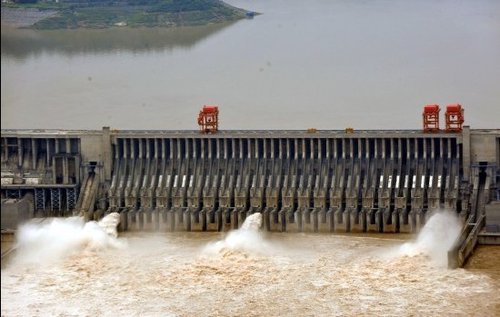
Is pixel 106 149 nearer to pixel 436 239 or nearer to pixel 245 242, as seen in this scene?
pixel 245 242

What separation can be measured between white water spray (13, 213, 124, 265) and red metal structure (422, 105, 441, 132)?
10.4 meters

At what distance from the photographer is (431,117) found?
3206 centimetres

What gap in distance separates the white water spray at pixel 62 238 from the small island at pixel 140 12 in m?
28.9

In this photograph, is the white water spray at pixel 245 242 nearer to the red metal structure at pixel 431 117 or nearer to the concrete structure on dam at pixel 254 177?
the concrete structure on dam at pixel 254 177

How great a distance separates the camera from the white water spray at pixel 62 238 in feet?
92.2

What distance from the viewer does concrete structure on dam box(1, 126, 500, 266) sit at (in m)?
30.5

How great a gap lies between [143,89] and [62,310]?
90.1 feet

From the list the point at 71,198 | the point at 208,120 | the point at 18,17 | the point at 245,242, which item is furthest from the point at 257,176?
the point at 18,17

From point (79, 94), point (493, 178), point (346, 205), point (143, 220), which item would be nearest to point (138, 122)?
point (79, 94)

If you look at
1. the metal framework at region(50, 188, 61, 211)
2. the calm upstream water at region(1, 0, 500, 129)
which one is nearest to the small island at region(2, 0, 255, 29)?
the calm upstream water at region(1, 0, 500, 129)

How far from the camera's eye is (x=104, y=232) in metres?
30.4

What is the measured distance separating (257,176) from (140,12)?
42.0 metres

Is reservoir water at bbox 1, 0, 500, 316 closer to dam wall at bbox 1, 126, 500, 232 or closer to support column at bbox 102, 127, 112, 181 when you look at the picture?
dam wall at bbox 1, 126, 500, 232

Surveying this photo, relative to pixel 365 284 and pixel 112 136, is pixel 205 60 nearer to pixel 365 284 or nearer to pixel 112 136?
pixel 112 136
